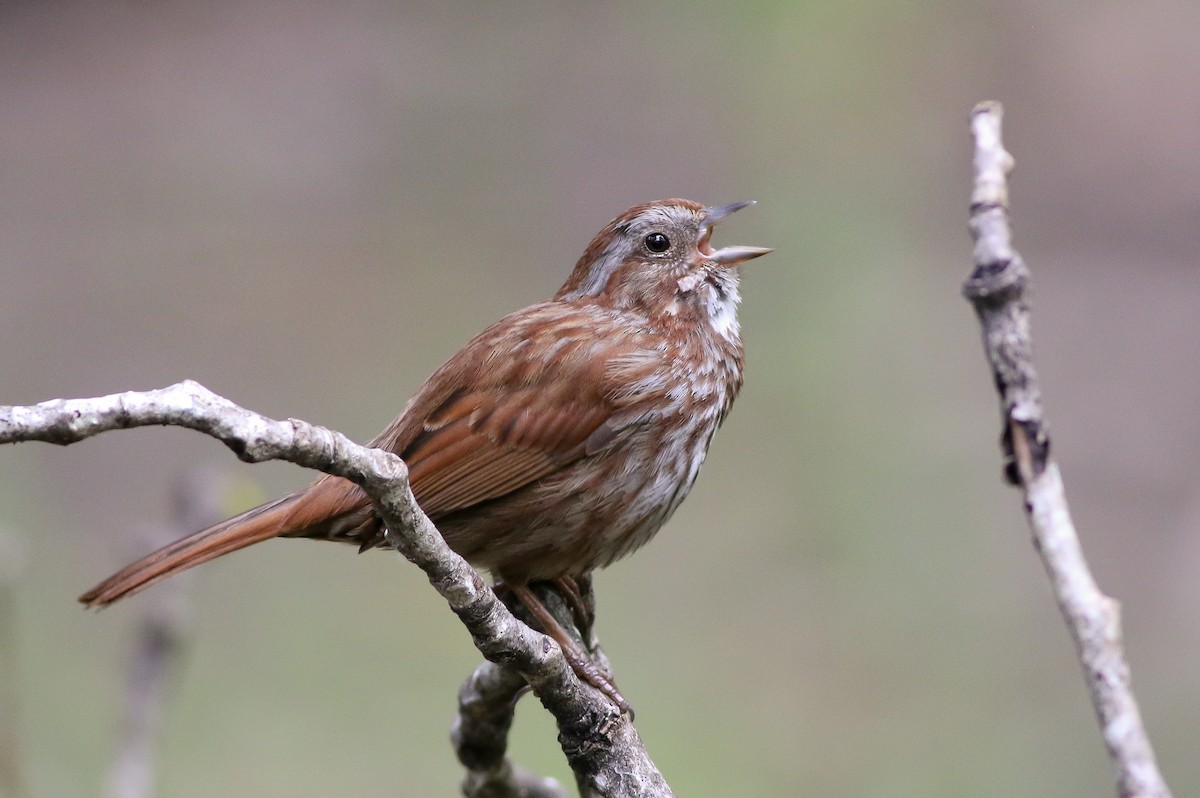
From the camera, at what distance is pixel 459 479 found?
3.07 metres

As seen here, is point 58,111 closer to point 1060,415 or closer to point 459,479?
point 1060,415

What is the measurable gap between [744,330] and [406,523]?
17.2 feet

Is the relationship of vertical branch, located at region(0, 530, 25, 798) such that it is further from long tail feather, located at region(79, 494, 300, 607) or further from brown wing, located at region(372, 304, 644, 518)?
brown wing, located at region(372, 304, 644, 518)

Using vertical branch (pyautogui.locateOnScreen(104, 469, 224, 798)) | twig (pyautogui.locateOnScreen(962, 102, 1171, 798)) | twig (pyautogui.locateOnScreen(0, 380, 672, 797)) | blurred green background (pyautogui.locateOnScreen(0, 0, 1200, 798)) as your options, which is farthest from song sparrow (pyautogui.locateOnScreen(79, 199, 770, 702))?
blurred green background (pyautogui.locateOnScreen(0, 0, 1200, 798))

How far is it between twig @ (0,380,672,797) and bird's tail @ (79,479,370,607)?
→ 0.70m

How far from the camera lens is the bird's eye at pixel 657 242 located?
11.8 ft

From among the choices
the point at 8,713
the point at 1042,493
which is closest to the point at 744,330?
the point at 8,713

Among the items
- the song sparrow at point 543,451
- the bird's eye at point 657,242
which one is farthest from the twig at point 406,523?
the bird's eye at point 657,242

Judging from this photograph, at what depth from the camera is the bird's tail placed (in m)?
2.81

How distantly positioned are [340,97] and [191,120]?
0.94 m

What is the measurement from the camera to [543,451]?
10.2ft

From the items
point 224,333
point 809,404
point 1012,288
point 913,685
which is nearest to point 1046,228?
→ point 809,404

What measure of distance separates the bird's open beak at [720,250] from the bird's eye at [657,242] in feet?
0.31

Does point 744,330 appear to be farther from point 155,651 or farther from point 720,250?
point 155,651
